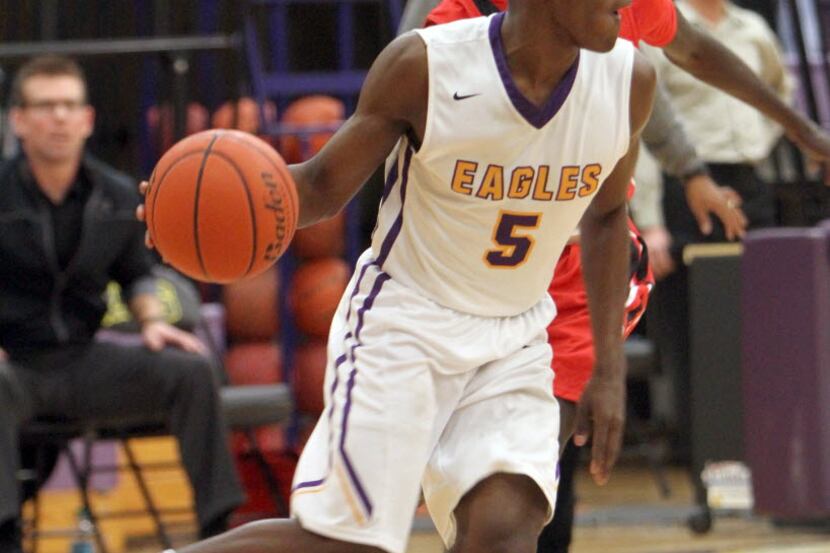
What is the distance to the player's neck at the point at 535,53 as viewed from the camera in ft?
10.3

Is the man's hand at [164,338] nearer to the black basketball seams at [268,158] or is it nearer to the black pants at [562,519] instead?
the black pants at [562,519]

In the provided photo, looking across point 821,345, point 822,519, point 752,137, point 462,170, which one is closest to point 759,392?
point 821,345

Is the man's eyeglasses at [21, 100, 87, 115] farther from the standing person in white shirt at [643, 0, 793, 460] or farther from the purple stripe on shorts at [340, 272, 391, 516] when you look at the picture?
the purple stripe on shorts at [340, 272, 391, 516]

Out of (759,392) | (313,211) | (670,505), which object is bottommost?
(670,505)

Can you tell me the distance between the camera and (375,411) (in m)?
3.08

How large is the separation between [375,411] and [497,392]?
264 mm

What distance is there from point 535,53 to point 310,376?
15.1 feet

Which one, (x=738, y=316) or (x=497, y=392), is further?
(x=738, y=316)

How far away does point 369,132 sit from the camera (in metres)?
3.09

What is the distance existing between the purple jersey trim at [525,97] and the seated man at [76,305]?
277 cm

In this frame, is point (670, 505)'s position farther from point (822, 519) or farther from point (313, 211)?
point (313, 211)

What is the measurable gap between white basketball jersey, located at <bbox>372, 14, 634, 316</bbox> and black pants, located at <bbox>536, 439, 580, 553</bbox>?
961mm

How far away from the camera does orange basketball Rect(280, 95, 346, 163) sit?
24.3 ft

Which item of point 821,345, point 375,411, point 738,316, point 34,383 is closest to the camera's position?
point 375,411
